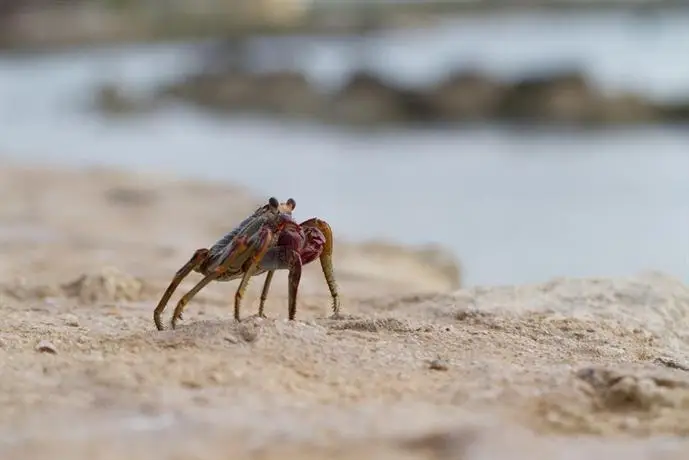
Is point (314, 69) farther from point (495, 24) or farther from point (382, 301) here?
point (382, 301)

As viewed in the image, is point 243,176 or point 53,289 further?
point 243,176

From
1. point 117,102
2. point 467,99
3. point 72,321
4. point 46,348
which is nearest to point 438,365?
point 46,348

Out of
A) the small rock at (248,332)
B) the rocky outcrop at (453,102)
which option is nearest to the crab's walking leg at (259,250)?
the small rock at (248,332)

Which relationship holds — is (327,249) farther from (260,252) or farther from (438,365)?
(438,365)

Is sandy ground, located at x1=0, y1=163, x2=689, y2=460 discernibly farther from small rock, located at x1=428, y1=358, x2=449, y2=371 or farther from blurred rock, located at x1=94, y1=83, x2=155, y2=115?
blurred rock, located at x1=94, y1=83, x2=155, y2=115

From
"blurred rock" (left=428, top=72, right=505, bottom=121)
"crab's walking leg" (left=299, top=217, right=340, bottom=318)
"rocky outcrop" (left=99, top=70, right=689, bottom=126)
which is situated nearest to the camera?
"crab's walking leg" (left=299, top=217, right=340, bottom=318)

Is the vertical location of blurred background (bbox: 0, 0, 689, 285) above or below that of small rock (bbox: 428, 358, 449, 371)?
above

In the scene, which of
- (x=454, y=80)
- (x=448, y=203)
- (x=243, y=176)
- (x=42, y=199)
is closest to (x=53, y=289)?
(x=42, y=199)

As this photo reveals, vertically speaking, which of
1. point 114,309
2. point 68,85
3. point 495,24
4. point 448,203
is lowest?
point 114,309

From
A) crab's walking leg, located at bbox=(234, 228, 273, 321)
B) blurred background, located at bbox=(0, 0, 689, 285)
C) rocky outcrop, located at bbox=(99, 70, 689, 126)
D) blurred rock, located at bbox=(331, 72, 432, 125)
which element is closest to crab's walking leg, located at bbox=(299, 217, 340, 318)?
crab's walking leg, located at bbox=(234, 228, 273, 321)
